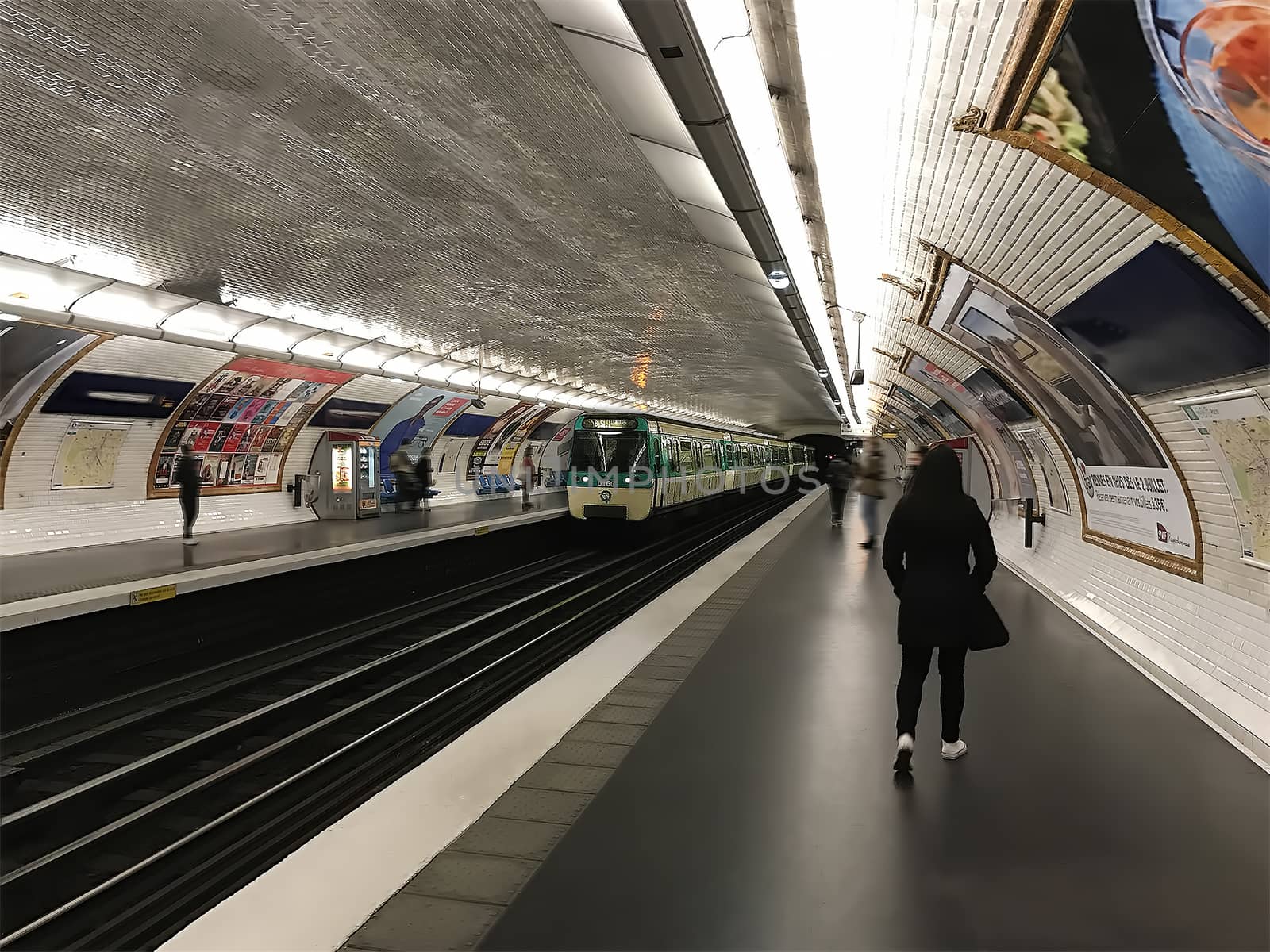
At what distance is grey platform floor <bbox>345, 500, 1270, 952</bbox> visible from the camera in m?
2.46

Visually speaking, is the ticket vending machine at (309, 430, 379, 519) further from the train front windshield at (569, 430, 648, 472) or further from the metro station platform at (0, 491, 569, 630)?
the train front windshield at (569, 430, 648, 472)

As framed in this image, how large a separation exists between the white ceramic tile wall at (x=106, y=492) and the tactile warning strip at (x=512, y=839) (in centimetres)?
865

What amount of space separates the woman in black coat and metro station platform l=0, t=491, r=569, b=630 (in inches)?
274

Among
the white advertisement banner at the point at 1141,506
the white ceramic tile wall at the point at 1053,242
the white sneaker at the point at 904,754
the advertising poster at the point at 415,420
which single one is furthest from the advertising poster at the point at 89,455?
the white advertisement banner at the point at 1141,506

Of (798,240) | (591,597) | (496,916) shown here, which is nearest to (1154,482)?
(798,240)

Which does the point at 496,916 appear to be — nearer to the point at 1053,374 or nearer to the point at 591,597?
the point at 1053,374

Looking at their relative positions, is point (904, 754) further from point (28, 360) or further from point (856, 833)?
point (28, 360)

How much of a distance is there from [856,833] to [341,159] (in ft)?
17.2

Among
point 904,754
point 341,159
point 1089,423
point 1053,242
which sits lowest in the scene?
point 904,754

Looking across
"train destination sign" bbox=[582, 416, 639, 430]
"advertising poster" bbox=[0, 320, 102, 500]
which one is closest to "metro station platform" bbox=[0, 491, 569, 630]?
"advertising poster" bbox=[0, 320, 102, 500]

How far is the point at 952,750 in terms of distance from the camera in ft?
12.5

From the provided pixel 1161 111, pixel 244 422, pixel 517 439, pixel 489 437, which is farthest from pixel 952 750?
pixel 517 439

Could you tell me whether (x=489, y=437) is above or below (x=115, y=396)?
below

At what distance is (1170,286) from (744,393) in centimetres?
2017
